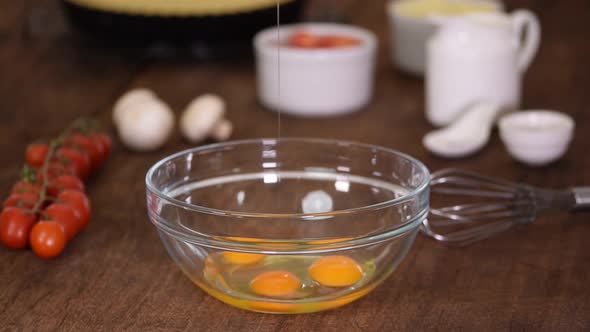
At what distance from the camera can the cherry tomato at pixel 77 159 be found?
1.12m

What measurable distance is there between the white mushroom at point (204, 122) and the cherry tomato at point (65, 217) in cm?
36

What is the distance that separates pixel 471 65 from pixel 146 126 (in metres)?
0.51

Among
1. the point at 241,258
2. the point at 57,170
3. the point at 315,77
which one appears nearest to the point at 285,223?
the point at 241,258

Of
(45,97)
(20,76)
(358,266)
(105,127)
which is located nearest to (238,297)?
(358,266)

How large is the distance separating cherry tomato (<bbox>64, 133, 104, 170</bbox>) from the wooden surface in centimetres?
3

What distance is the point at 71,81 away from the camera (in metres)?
1.59

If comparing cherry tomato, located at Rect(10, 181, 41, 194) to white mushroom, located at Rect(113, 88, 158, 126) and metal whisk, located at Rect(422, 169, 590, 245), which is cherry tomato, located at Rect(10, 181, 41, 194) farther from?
metal whisk, located at Rect(422, 169, 590, 245)

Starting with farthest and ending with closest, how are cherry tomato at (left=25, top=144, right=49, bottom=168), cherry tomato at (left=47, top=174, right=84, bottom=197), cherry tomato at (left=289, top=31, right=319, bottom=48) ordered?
1. cherry tomato at (left=289, top=31, right=319, bottom=48)
2. cherry tomato at (left=25, top=144, right=49, bottom=168)
3. cherry tomato at (left=47, top=174, right=84, bottom=197)

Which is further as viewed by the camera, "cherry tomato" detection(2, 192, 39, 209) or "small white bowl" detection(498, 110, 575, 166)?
"small white bowl" detection(498, 110, 575, 166)

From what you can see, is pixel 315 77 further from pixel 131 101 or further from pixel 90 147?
pixel 90 147

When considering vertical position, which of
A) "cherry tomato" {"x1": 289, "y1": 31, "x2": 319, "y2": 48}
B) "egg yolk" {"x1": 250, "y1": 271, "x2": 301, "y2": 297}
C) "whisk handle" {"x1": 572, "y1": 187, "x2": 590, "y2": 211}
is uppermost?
"egg yolk" {"x1": 250, "y1": 271, "x2": 301, "y2": 297}

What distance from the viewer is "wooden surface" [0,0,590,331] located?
2.70ft

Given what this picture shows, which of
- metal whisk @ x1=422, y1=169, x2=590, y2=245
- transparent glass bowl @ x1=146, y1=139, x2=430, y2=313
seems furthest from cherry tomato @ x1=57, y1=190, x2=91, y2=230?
metal whisk @ x1=422, y1=169, x2=590, y2=245

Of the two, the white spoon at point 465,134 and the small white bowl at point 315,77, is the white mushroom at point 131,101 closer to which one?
the small white bowl at point 315,77
